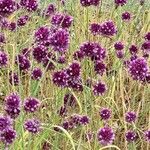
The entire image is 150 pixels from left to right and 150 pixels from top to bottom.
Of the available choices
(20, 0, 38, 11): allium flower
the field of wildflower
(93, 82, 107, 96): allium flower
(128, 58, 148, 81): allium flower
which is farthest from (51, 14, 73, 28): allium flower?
(128, 58, 148, 81): allium flower

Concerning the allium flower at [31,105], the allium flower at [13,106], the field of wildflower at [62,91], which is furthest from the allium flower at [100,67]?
the allium flower at [13,106]

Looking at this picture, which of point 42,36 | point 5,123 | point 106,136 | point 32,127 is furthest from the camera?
point 42,36

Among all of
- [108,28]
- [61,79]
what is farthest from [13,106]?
[108,28]

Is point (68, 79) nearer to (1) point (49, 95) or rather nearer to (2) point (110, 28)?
(2) point (110, 28)

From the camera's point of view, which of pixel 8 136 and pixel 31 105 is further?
pixel 31 105

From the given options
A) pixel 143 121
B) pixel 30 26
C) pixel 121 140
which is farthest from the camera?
pixel 30 26

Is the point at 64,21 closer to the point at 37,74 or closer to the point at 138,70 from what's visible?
the point at 37,74

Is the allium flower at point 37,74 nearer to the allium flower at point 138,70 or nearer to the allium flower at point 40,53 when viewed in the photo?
the allium flower at point 40,53

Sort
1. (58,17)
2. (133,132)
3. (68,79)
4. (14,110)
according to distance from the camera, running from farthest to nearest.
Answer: (58,17) → (133,132) → (68,79) → (14,110)

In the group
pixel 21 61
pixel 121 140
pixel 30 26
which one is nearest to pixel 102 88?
pixel 21 61
